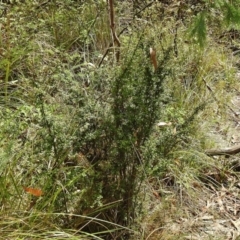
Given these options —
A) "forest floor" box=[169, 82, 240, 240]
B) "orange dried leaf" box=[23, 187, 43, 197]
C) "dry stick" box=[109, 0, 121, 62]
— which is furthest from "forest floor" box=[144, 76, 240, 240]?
"dry stick" box=[109, 0, 121, 62]

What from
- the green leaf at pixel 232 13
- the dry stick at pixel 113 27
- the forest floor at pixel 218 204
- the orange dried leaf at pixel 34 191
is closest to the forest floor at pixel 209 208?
→ the forest floor at pixel 218 204

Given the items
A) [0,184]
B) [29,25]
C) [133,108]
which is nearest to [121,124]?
[133,108]

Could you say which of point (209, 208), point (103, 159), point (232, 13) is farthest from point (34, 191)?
point (232, 13)

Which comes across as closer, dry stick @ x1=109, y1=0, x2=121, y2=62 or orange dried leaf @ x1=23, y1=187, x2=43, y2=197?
orange dried leaf @ x1=23, y1=187, x2=43, y2=197

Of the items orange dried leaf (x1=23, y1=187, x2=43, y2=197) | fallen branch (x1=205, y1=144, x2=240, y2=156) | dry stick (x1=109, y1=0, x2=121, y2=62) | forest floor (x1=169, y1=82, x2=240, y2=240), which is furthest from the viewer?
fallen branch (x1=205, y1=144, x2=240, y2=156)

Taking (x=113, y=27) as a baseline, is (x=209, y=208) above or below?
below

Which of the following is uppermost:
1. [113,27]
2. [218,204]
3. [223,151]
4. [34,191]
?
[113,27]

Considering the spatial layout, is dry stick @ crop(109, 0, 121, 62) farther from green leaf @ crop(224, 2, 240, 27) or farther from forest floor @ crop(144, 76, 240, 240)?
forest floor @ crop(144, 76, 240, 240)

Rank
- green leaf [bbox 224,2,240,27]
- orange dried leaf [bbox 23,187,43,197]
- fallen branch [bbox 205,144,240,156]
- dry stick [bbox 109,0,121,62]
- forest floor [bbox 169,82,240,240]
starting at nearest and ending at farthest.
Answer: orange dried leaf [bbox 23,187,43,197], green leaf [bbox 224,2,240,27], forest floor [bbox 169,82,240,240], dry stick [bbox 109,0,121,62], fallen branch [bbox 205,144,240,156]

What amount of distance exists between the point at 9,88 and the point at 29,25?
26.3 inches

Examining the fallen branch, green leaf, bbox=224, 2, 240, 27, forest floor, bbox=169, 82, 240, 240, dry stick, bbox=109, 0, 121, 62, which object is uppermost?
green leaf, bbox=224, 2, 240, 27

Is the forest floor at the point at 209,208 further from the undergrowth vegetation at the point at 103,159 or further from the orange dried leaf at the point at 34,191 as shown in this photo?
the orange dried leaf at the point at 34,191

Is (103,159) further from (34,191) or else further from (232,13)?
(232,13)

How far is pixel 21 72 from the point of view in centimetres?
372
